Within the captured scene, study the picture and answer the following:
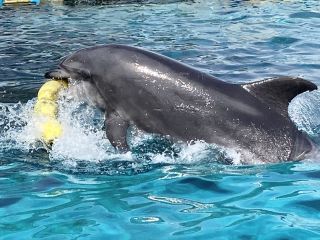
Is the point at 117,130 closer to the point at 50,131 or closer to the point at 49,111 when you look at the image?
the point at 50,131

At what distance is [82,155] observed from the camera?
6914mm

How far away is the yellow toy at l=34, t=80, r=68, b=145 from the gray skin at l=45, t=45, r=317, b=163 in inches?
16.9

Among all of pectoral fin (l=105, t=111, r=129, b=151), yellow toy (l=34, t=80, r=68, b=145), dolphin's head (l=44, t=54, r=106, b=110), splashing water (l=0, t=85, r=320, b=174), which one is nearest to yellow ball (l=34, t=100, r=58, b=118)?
yellow toy (l=34, t=80, r=68, b=145)

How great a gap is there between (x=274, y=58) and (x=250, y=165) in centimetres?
699

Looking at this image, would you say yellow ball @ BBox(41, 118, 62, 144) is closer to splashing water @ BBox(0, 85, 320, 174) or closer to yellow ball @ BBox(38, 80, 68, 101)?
splashing water @ BBox(0, 85, 320, 174)

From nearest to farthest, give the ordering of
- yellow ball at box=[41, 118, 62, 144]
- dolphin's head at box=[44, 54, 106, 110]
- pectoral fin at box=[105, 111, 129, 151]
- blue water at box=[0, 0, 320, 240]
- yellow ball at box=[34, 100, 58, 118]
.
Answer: blue water at box=[0, 0, 320, 240], pectoral fin at box=[105, 111, 129, 151], yellow ball at box=[41, 118, 62, 144], yellow ball at box=[34, 100, 58, 118], dolphin's head at box=[44, 54, 106, 110]

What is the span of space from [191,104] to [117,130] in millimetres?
860

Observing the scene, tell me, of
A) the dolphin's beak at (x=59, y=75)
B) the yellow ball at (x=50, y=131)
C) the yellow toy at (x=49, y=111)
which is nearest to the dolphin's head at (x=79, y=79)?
the dolphin's beak at (x=59, y=75)

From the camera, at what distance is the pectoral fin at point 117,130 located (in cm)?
669

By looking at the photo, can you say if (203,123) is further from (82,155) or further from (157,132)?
(82,155)

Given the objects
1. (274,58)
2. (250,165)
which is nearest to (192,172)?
(250,165)

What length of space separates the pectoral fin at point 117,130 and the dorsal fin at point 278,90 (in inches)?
54.6

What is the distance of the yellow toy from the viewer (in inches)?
273

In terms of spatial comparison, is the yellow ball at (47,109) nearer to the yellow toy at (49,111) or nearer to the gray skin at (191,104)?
the yellow toy at (49,111)
